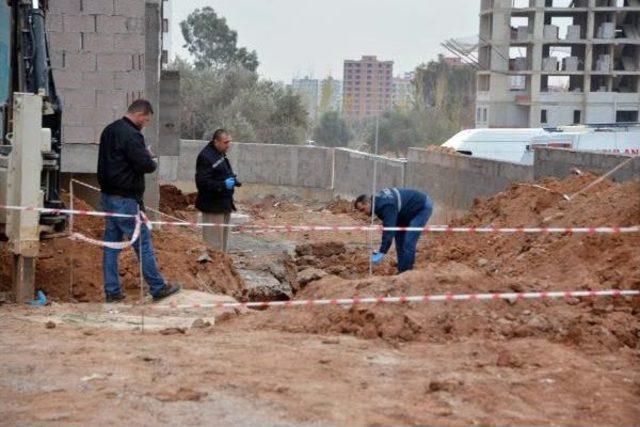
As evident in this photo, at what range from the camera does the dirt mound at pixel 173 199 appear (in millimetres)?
Answer: 24087

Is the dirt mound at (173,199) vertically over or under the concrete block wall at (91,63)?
under

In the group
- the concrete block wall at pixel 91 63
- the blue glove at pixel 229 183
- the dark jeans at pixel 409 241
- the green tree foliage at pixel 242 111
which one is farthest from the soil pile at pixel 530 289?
the green tree foliage at pixel 242 111

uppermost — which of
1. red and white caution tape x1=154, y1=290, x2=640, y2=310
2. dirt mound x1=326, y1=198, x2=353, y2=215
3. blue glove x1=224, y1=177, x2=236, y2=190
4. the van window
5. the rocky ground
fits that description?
the van window

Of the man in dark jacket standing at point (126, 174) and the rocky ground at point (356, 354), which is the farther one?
the man in dark jacket standing at point (126, 174)

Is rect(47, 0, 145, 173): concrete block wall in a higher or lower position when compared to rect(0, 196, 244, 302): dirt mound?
higher

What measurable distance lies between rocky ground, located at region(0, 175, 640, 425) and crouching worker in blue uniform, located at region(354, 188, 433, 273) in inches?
47.9

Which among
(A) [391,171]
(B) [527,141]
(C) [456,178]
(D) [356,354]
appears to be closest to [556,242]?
(D) [356,354]

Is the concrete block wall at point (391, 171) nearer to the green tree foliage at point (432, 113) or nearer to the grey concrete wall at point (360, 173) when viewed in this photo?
the grey concrete wall at point (360, 173)

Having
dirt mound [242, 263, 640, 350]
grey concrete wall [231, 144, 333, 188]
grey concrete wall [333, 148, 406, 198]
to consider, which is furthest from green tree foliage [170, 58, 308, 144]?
dirt mound [242, 263, 640, 350]

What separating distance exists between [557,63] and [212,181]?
199 feet

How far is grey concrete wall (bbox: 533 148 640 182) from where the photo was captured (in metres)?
15.4

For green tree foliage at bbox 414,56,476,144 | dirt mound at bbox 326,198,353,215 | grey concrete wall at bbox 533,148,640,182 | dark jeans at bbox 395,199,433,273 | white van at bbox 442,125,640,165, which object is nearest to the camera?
dark jeans at bbox 395,199,433,273

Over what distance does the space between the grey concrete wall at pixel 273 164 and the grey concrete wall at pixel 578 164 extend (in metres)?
11.0

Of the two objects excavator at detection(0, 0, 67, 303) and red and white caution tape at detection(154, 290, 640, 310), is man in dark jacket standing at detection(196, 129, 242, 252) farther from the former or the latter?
red and white caution tape at detection(154, 290, 640, 310)
